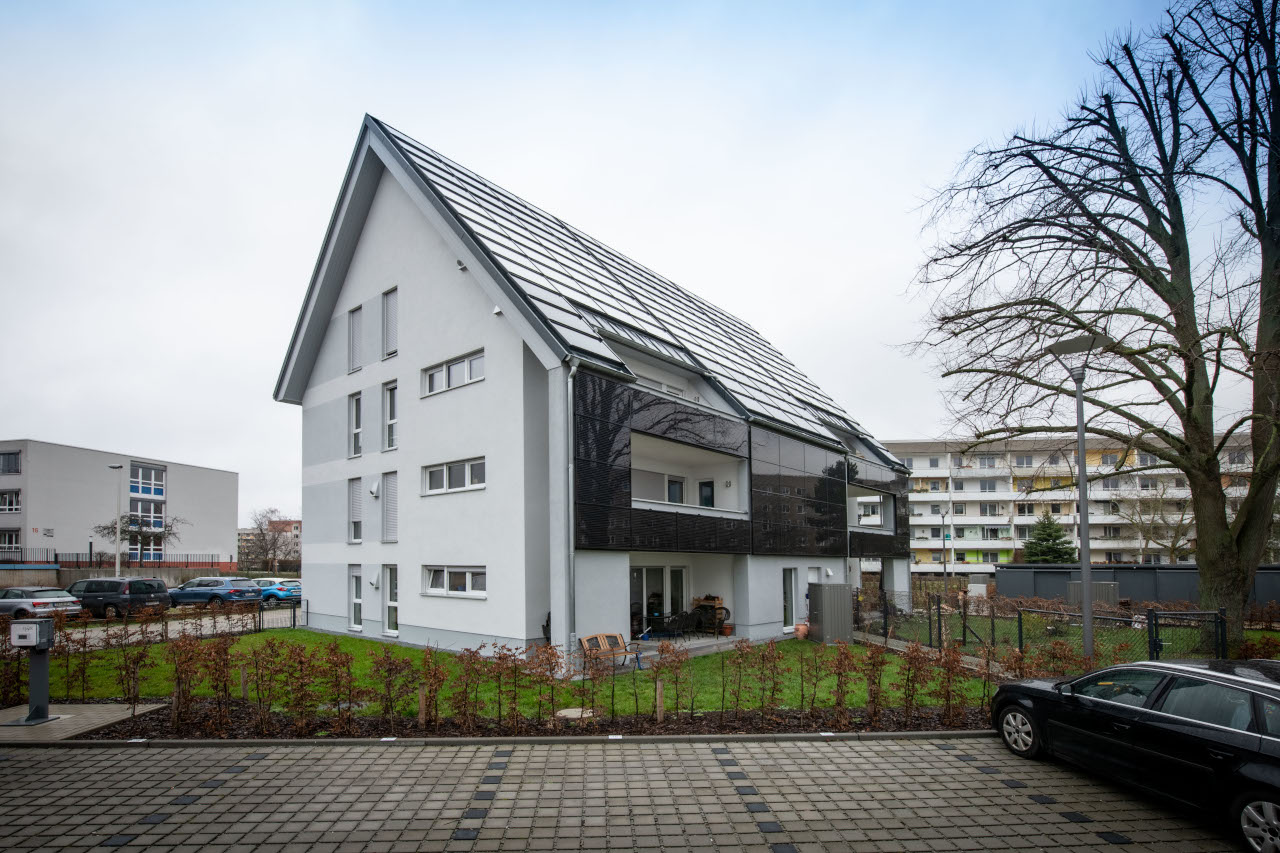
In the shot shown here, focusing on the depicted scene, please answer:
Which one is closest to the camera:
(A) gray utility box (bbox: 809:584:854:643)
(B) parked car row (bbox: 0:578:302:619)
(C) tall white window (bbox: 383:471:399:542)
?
(C) tall white window (bbox: 383:471:399:542)

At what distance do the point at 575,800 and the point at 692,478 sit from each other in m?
14.7

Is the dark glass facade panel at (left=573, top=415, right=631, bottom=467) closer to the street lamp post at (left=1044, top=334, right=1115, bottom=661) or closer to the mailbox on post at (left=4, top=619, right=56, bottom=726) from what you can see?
the street lamp post at (left=1044, top=334, right=1115, bottom=661)

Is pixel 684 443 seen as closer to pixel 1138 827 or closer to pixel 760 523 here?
pixel 760 523

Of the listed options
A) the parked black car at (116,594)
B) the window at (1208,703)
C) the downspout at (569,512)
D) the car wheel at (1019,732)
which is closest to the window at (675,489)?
the downspout at (569,512)

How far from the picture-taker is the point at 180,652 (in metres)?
9.62

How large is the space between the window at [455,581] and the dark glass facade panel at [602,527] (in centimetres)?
281

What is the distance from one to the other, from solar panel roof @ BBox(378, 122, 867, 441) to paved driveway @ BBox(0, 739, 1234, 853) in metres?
8.47

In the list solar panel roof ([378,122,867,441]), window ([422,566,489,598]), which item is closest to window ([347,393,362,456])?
window ([422,566,489,598])

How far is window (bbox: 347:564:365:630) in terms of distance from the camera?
66.7 ft

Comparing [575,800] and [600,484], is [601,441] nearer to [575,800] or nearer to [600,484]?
[600,484]

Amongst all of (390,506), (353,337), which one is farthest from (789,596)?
(353,337)

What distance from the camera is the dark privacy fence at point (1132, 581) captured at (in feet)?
95.9

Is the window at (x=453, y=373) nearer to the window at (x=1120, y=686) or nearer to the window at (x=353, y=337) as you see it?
the window at (x=353, y=337)

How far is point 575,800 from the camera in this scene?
22.0 ft
